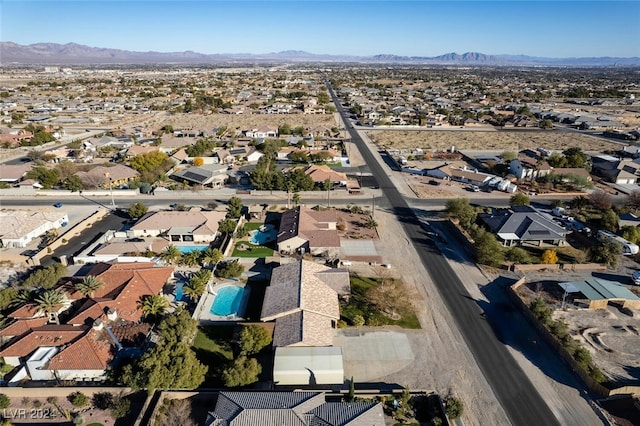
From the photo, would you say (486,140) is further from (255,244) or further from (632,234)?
(255,244)

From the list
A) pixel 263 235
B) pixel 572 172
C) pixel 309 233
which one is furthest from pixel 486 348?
pixel 572 172

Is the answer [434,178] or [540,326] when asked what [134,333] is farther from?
[434,178]

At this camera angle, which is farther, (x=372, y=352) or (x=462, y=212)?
(x=462, y=212)

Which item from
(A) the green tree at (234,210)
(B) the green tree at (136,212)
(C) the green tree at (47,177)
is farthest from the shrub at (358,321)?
(C) the green tree at (47,177)

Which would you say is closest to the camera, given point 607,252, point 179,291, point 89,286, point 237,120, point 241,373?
point 241,373

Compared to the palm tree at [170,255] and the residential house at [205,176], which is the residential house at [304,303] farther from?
the residential house at [205,176]

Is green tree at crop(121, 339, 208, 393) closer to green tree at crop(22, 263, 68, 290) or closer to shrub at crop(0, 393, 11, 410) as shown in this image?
shrub at crop(0, 393, 11, 410)

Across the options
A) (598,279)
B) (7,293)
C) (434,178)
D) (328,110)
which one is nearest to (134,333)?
(7,293)
